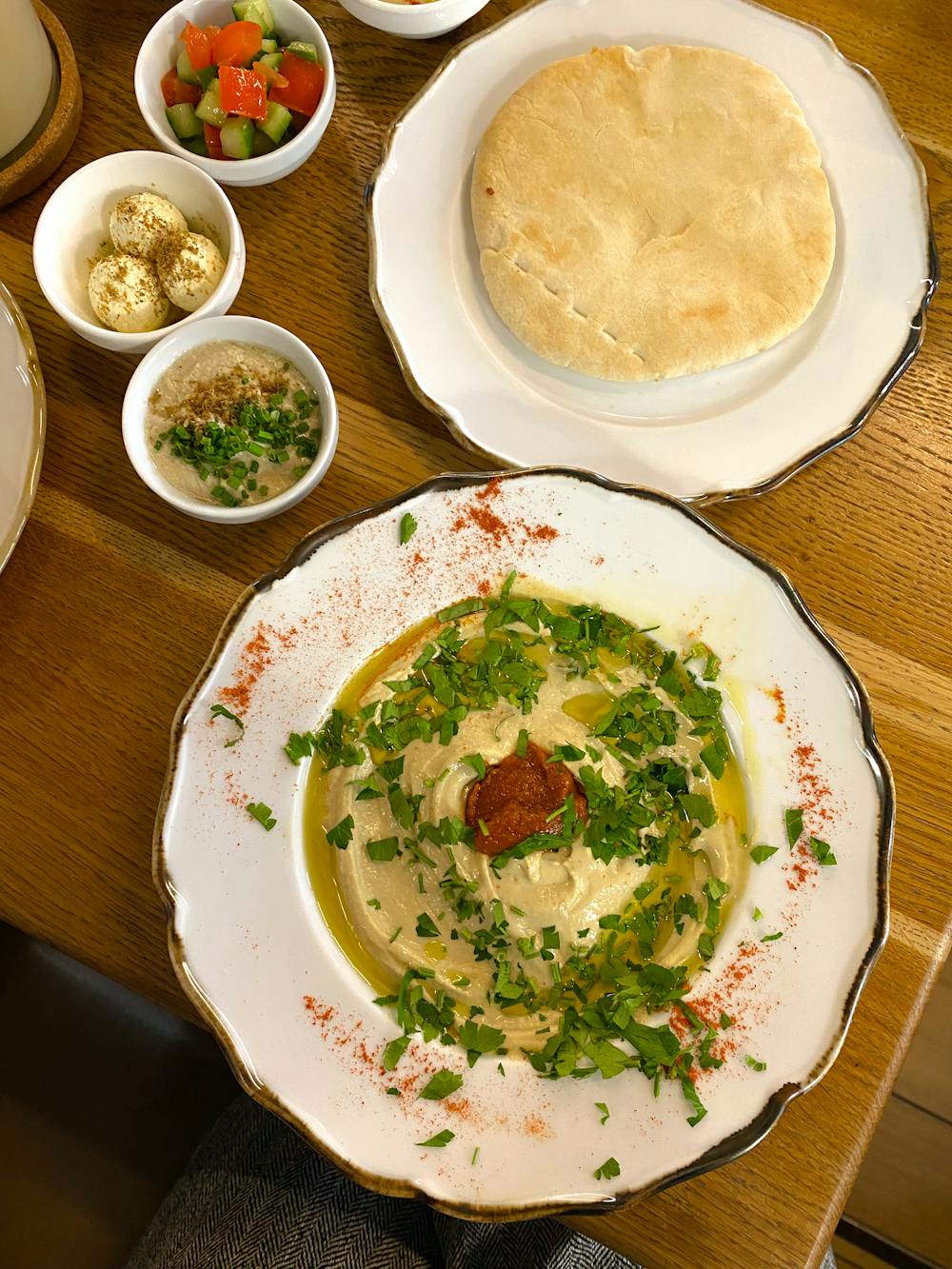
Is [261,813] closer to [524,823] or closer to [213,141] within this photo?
[524,823]

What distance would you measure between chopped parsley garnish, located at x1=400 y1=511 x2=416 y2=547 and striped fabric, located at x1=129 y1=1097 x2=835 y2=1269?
53.3 inches

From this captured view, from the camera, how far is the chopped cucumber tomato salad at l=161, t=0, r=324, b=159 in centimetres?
175

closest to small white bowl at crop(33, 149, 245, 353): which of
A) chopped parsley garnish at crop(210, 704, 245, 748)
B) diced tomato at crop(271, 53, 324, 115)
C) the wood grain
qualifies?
diced tomato at crop(271, 53, 324, 115)

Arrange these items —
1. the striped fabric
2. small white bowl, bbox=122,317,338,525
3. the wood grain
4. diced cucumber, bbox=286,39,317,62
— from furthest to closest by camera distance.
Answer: the wood grain → the striped fabric → diced cucumber, bbox=286,39,317,62 → small white bowl, bbox=122,317,338,525

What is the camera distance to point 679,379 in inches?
70.6

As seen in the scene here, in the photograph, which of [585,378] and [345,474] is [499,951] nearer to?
[345,474]

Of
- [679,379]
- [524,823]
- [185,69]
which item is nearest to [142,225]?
[185,69]

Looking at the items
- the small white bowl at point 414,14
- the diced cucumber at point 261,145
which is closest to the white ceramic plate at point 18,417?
the diced cucumber at point 261,145

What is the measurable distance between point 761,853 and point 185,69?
5.88ft

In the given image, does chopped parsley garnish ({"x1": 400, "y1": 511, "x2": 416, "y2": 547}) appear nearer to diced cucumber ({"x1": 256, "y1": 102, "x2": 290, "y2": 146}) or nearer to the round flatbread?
the round flatbread

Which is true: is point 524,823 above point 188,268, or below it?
below

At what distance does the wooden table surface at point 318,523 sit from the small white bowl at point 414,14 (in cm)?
12

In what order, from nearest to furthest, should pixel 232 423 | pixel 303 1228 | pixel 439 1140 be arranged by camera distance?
1. pixel 439 1140
2. pixel 232 423
3. pixel 303 1228

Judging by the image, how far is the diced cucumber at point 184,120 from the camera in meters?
1.79
